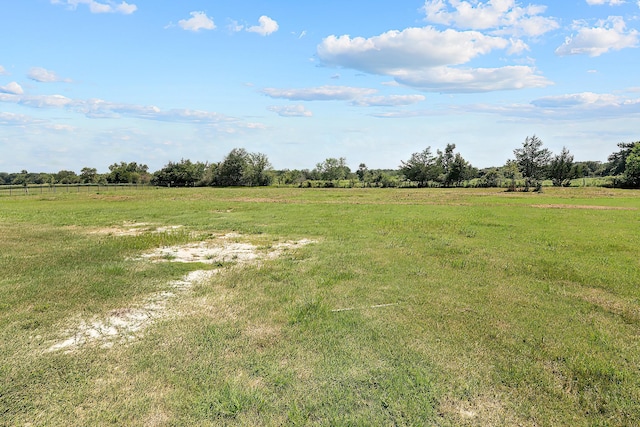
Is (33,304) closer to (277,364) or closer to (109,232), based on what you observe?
(277,364)

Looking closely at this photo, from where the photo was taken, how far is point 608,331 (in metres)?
5.51

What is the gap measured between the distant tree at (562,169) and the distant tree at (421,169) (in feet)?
73.2

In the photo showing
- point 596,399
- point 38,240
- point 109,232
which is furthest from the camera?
point 109,232

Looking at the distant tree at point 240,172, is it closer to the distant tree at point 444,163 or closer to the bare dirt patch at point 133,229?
the distant tree at point 444,163

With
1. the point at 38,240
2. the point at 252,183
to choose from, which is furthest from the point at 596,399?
the point at 252,183

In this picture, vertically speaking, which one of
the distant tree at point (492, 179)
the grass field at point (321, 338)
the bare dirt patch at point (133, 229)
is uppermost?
the distant tree at point (492, 179)

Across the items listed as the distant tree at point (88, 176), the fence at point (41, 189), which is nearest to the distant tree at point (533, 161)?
the fence at point (41, 189)

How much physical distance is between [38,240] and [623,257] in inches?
786

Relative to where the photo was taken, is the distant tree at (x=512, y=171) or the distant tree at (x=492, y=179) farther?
the distant tree at (x=492, y=179)

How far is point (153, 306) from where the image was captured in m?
6.61

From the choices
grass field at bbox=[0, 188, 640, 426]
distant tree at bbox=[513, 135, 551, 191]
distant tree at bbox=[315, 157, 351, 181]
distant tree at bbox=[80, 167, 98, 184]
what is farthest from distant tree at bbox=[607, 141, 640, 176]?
distant tree at bbox=[80, 167, 98, 184]

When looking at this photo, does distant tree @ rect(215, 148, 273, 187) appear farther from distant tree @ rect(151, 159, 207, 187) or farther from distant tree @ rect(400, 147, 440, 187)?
distant tree @ rect(400, 147, 440, 187)

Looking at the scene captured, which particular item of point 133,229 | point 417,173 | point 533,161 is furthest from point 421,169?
point 133,229

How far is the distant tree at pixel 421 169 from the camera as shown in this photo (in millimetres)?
81250
